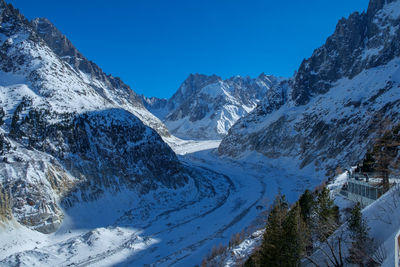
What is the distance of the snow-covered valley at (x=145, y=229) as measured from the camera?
35906mm

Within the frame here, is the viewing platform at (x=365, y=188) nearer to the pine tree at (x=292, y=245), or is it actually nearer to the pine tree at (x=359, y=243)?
the pine tree at (x=359, y=243)

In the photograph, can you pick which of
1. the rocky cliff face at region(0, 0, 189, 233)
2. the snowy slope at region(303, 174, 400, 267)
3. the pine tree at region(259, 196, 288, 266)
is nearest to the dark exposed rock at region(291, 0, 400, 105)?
the rocky cliff face at region(0, 0, 189, 233)

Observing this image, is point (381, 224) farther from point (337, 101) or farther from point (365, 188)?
point (337, 101)

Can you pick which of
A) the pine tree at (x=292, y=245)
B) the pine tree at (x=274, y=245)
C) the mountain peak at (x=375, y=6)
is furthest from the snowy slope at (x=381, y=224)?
the mountain peak at (x=375, y=6)

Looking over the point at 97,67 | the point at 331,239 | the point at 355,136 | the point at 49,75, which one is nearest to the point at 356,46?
the point at 355,136

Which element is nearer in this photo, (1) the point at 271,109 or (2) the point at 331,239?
(2) the point at 331,239

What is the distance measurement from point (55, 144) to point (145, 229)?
2378cm

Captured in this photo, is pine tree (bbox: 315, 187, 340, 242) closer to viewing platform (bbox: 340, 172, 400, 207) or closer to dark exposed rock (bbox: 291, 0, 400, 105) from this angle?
viewing platform (bbox: 340, 172, 400, 207)

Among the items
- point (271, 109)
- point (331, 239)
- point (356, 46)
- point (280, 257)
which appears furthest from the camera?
point (271, 109)

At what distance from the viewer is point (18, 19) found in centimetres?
7925

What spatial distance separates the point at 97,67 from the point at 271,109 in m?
115

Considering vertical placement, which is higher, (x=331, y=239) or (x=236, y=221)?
(x=331, y=239)

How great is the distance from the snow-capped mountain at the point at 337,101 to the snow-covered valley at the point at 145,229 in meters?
17.6

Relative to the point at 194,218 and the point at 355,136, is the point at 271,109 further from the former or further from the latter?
the point at 194,218
